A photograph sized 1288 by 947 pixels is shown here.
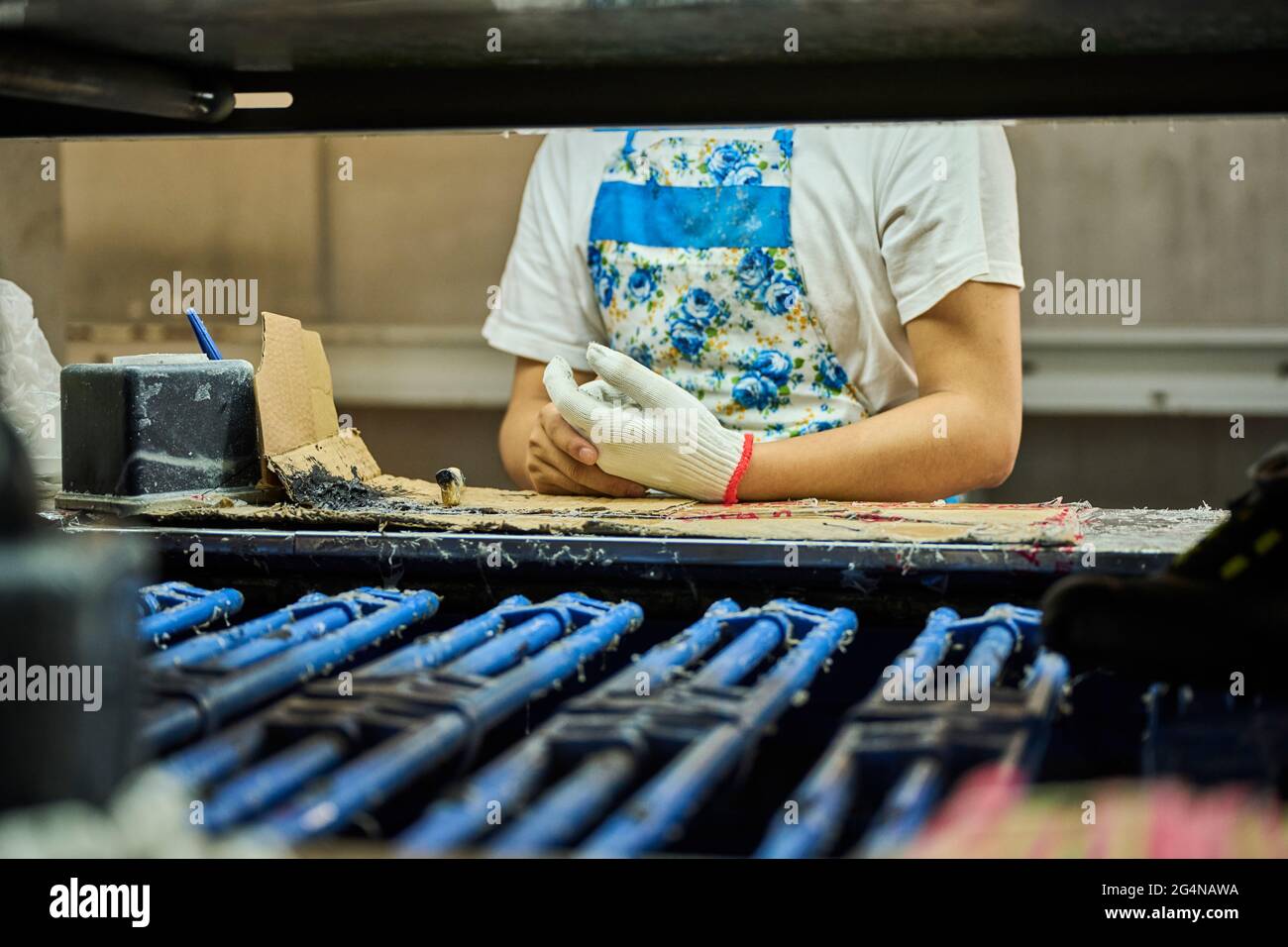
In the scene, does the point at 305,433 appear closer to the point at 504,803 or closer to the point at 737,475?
the point at 737,475

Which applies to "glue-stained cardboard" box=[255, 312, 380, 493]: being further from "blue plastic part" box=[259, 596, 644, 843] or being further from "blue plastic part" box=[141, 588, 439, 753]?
"blue plastic part" box=[259, 596, 644, 843]

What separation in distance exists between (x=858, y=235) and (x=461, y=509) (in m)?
0.93

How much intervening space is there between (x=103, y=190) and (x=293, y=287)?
26.3 inches

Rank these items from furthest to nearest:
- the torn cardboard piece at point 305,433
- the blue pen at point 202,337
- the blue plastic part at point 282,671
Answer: the blue pen at point 202,337
the torn cardboard piece at point 305,433
the blue plastic part at point 282,671

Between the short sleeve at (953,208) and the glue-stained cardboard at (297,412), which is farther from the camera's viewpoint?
the short sleeve at (953,208)

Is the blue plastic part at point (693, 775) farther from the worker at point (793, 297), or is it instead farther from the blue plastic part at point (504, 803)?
the worker at point (793, 297)

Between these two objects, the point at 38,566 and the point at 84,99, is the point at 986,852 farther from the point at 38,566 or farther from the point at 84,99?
the point at 84,99

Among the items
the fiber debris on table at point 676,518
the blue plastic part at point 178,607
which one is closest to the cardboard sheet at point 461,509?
the fiber debris on table at point 676,518

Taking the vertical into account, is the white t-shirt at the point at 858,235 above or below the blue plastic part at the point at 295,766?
above

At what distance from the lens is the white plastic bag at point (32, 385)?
152 centimetres

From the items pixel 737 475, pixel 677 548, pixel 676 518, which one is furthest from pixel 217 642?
pixel 737 475

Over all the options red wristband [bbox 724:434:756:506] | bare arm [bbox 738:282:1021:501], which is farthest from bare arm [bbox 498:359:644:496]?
bare arm [bbox 738:282:1021:501]

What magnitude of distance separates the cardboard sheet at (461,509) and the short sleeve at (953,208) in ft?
1.73

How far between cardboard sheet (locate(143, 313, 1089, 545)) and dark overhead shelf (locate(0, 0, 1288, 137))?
0.38 meters
